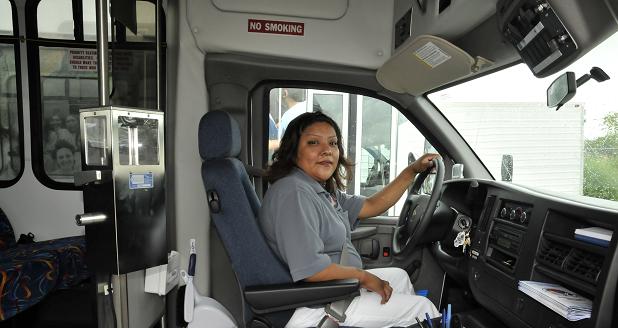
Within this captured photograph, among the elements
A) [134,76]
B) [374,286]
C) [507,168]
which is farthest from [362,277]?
[134,76]

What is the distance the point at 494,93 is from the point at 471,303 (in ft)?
3.47

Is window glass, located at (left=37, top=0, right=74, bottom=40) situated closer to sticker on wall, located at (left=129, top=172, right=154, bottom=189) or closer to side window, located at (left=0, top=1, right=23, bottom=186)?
side window, located at (left=0, top=1, right=23, bottom=186)

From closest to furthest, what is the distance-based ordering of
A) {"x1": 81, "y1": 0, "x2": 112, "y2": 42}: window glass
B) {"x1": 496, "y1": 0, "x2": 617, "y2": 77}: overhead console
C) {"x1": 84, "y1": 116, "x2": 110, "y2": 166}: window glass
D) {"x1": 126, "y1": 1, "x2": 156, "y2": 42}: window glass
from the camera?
1. {"x1": 496, "y1": 0, "x2": 617, "y2": 77}: overhead console
2. {"x1": 84, "y1": 116, "x2": 110, "y2": 166}: window glass
3. {"x1": 126, "y1": 1, "x2": 156, "y2": 42}: window glass
4. {"x1": 81, "y1": 0, "x2": 112, "y2": 42}: window glass

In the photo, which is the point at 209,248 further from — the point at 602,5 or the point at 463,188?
the point at 602,5

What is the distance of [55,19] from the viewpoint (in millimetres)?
2994

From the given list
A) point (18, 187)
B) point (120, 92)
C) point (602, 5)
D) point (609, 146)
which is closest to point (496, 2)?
point (602, 5)

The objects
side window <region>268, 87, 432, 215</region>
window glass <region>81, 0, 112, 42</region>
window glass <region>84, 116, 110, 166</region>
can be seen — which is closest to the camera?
window glass <region>84, 116, 110, 166</region>

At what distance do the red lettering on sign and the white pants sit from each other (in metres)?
1.31

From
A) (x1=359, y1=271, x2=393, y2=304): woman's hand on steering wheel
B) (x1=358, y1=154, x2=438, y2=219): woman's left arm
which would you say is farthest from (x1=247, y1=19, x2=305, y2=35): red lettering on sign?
(x1=359, y1=271, x2=393, y2=304): woman's hand on steering wheel

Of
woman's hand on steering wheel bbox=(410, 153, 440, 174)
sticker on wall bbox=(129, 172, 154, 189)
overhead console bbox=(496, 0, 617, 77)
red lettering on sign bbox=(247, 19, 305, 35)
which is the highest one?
red lettering on sign bbox=(247, 19, 305, 35)

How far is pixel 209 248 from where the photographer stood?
223cm

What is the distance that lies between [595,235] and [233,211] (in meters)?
1.18

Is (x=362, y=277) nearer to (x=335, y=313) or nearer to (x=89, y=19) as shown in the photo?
(x=335, y=313)

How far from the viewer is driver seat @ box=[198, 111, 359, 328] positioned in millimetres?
1446
